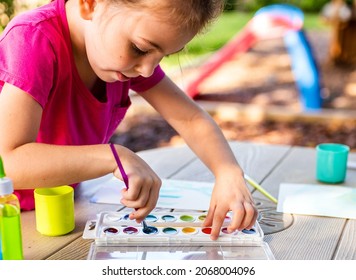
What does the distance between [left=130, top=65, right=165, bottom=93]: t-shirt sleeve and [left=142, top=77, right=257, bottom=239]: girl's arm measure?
1 centimetres

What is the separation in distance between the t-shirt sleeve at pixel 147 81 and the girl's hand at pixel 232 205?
30 cm

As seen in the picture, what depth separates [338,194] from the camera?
123 cm

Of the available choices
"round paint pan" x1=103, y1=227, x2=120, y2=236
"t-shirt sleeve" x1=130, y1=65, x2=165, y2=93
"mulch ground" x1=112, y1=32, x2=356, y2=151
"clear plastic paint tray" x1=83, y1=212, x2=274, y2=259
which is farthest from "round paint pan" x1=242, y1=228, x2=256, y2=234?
"mulch ground" x1=112, y1=32, x2=356, y2=151

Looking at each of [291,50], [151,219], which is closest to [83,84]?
[151,219]

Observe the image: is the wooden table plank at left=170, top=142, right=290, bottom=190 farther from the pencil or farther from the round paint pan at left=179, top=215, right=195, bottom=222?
Answer: the round paint pan at left=179, top=215, right=195, bottom=222

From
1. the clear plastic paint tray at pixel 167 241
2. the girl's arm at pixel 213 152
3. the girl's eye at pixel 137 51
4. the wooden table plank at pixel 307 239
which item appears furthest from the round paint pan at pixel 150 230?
the girl's eye at pixel 137 51

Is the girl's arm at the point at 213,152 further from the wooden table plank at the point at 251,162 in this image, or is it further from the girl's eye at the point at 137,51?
the girl's eye at the point at 137,51

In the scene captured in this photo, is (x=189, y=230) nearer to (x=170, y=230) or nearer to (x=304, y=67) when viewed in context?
(x=170, y=230)

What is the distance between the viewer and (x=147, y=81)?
4.06 feet

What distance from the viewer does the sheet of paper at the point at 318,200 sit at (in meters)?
1.11

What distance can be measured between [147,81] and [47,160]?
1.35 ft

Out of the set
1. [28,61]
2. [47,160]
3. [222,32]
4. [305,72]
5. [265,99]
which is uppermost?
[28,61]
